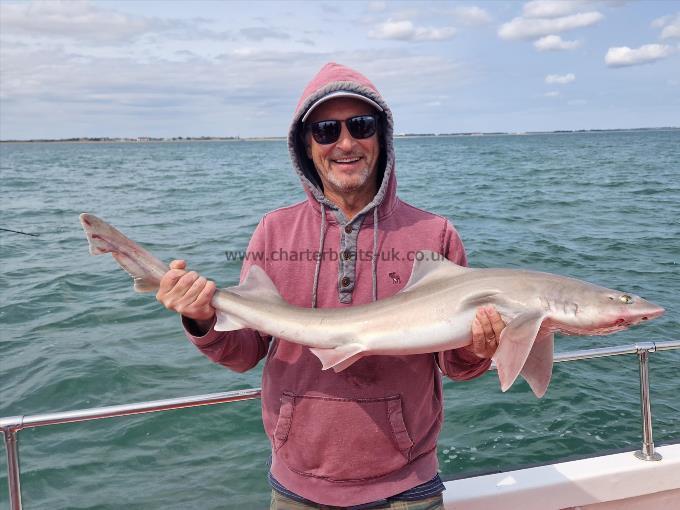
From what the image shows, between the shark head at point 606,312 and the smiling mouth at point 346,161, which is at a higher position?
the smiling mouth at point 346,161

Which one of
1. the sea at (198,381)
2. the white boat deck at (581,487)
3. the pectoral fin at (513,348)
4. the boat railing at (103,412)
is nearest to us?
the pectoral fin at (513,348)

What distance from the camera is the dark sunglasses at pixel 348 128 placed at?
122 inches

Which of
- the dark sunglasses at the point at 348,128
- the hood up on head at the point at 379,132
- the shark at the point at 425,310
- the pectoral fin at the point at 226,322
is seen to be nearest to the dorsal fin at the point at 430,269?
the shark at the point at 425,310

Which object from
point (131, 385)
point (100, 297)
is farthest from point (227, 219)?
point (131, 385)

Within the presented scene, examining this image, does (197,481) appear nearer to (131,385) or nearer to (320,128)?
(131,385)

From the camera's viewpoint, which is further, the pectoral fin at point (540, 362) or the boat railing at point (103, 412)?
the boat railing at point (103, 412)

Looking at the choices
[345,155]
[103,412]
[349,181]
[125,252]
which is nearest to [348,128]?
[345,155]

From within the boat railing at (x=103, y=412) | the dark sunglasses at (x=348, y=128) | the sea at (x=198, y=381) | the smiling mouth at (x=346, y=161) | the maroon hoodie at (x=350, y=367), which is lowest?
the sea at (x=198, y=381)

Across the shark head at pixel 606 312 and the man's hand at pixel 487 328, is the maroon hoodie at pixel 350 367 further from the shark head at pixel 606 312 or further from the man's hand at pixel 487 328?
the shark head at pixel 606 312

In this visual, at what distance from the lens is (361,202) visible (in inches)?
125

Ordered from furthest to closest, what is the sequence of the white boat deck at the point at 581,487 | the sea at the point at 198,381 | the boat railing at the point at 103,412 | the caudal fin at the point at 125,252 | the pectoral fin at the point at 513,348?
1. the sea at the point at 198,381
2. the white boat deck at the point at 581,487
3. the boat railing at the point at 103,412
4. the caudal fin at the point at 125,252
5. the pectoral fin at the point at 513,348

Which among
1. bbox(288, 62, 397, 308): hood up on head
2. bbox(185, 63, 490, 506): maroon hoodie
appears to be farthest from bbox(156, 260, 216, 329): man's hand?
bbox(288, 62, 397, 308): hood up on head

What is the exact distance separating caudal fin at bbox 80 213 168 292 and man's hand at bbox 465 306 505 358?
1.53 metres

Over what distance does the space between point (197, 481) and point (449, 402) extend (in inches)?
131
